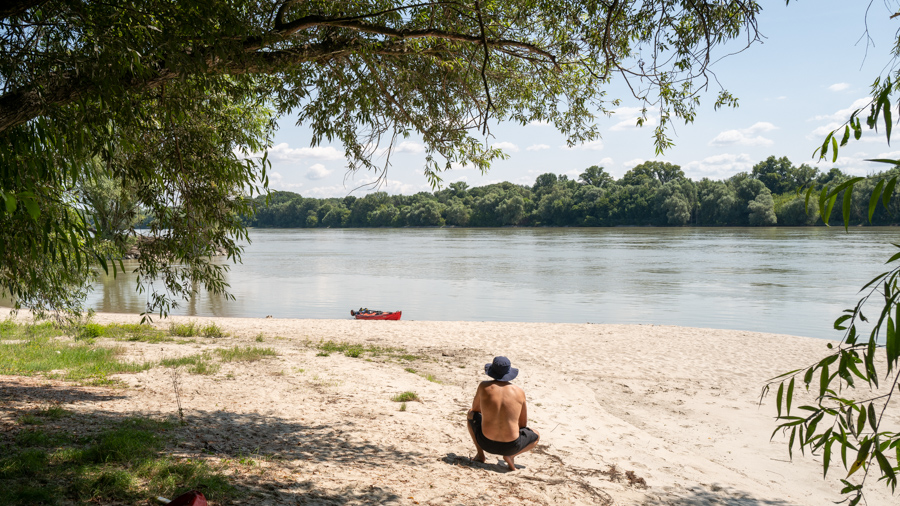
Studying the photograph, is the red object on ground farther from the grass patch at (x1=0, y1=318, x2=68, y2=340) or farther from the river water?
the river water

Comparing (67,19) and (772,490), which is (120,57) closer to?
(67,19)

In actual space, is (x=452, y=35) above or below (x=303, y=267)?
above

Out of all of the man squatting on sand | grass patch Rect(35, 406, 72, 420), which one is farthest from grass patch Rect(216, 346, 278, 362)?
the man squatting on sand

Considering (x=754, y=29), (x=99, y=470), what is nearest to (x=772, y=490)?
(x=754, y=29)

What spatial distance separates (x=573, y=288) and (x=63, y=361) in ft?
83.6

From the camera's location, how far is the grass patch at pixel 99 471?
369 cm

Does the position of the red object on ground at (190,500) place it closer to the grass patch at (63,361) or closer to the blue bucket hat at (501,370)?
the blue bucket hat at (501,370)

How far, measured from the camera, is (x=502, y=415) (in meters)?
5.14

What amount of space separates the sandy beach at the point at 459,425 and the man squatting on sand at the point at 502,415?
0.25 m

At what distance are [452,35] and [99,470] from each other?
4.35 metres

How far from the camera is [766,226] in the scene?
299 ft

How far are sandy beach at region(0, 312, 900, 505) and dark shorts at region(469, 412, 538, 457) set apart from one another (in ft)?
0.68

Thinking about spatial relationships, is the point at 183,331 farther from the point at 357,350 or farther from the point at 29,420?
the point at 29,420

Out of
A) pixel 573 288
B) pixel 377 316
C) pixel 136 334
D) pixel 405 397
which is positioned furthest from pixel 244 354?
pixel 573 288
